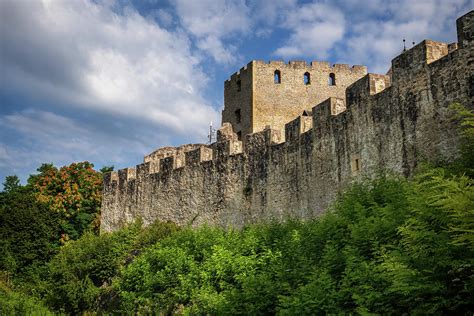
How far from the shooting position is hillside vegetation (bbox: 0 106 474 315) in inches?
260

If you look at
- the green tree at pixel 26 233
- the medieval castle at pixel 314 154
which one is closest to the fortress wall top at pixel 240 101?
the medieval castle at pixel 314 154

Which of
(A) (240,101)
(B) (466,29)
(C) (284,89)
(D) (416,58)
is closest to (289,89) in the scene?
(C) (284,89)

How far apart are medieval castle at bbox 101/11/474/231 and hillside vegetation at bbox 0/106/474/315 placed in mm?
871

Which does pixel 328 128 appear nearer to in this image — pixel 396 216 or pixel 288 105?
pixel 396 216

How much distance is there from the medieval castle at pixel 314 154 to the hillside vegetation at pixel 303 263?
2.86 feet

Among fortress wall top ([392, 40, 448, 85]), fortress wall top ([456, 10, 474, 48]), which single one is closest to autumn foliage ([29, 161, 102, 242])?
fortress wall top ([392, 40, 448, 85])

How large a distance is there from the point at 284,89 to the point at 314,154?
60.7 ft

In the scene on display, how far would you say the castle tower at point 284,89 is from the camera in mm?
34438

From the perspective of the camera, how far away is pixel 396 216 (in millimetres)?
9648

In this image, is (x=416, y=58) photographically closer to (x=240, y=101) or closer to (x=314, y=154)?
(x=314, y=154)

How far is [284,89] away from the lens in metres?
34.6

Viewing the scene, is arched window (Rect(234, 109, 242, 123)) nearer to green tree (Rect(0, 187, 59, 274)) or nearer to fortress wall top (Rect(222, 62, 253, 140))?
fortress wall top (Rect(222, 62, 253, 140))

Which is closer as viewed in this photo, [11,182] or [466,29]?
[466,29]

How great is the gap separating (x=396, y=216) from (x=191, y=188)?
14206mm
